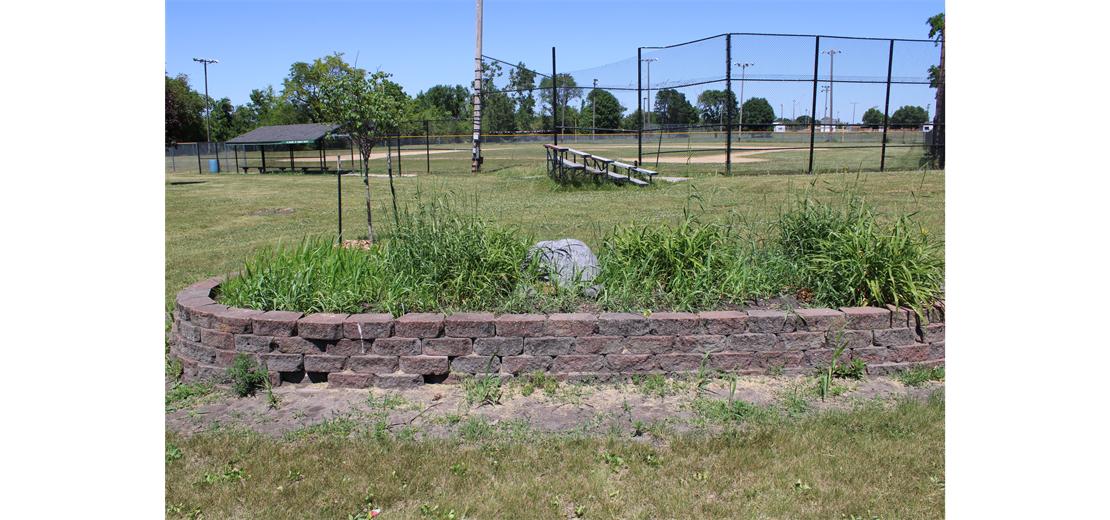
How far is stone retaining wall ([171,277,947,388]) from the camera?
3.73 m

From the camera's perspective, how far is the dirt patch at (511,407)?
3289 millimetres

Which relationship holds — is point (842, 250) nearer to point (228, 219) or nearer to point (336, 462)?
point (336, 462)

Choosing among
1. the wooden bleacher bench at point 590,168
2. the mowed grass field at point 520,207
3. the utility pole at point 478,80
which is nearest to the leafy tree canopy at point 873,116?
the mowed grass field at point 520,207

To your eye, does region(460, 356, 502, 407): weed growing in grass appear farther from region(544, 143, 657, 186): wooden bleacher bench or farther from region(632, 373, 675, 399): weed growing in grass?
region(544, 143, 657, 186): wooden bleacher bench

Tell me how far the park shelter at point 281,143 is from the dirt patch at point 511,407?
973 inches

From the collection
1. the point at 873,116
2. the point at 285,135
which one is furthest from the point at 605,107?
the point at 285,135

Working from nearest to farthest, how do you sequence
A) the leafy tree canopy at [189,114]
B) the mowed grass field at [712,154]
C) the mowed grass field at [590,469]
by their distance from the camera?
1. the mowed grass field at [590,469]
2. the mowed grass field at [712,154]
3. the leafy tree canopy at [189,114]

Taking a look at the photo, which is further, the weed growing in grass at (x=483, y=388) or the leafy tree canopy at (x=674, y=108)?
the leafy tree canopy at (x=674, y=108)

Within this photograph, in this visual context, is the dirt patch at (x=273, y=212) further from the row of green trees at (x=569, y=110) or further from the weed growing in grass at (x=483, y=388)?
the weed growing in grass at (x=483, y=388)

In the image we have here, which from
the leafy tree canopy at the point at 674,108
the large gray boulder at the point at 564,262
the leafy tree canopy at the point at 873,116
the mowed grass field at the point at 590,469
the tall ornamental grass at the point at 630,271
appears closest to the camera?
the mowed grass field at the point at 590,469
